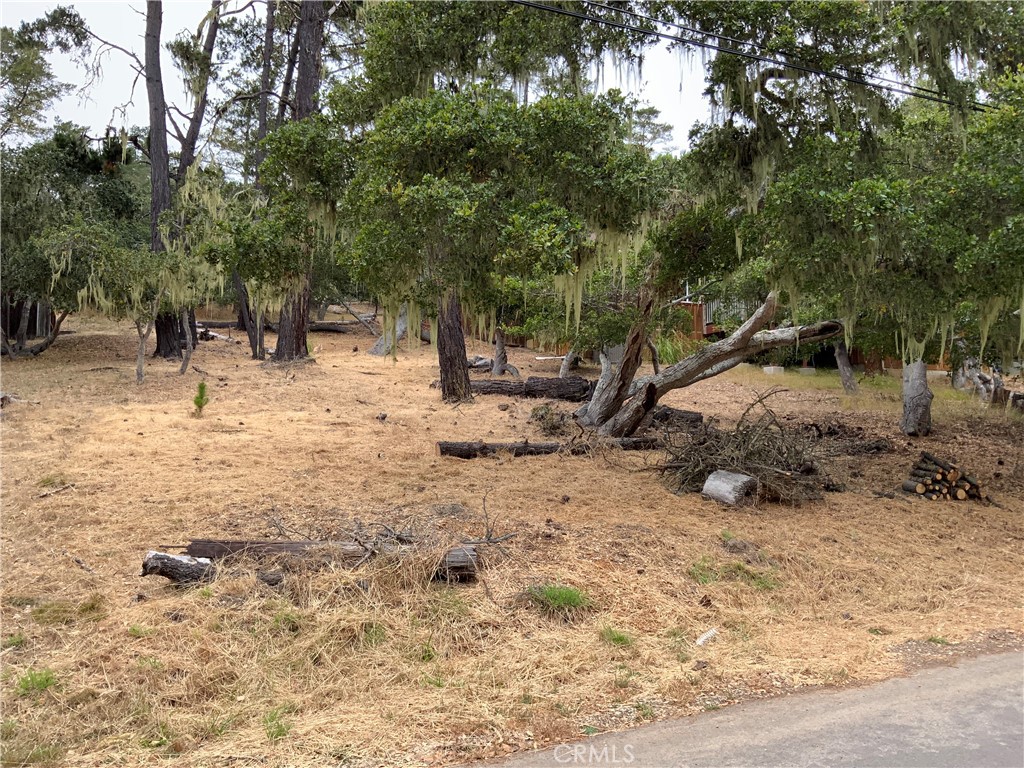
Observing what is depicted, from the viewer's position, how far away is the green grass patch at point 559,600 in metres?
5.80

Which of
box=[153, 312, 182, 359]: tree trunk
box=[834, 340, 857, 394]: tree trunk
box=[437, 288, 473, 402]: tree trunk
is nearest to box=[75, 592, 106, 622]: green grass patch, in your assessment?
box=[437, 288, 473, 402]: tree trunk

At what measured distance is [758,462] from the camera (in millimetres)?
9250

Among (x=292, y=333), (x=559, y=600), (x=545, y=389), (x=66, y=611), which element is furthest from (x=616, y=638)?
(x=292, y=333)

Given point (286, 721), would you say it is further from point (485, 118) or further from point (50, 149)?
point (50, 149)

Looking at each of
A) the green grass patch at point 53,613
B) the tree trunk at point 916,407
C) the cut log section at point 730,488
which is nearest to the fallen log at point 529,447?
the cut log section at point 730,488

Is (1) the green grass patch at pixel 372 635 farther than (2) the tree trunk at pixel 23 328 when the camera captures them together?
No

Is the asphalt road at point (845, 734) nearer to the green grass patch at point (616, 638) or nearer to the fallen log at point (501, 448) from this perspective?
the green grass patch at point (616, 638)

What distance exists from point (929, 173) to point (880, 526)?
14.1ft

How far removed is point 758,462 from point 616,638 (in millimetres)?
4531

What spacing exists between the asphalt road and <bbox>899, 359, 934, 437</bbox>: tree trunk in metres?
11.4

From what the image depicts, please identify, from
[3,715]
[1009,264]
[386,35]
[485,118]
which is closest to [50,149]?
[386,35]

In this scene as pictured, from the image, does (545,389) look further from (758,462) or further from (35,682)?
(35,682)

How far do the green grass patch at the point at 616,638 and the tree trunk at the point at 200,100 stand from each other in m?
20.9

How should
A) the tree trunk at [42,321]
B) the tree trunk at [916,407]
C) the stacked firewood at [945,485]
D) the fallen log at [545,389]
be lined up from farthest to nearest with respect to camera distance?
the tree trunk at [42,321], the fallen log at [545,389], the tree trunk at [916,407], the stacked firewood at [945,485]
